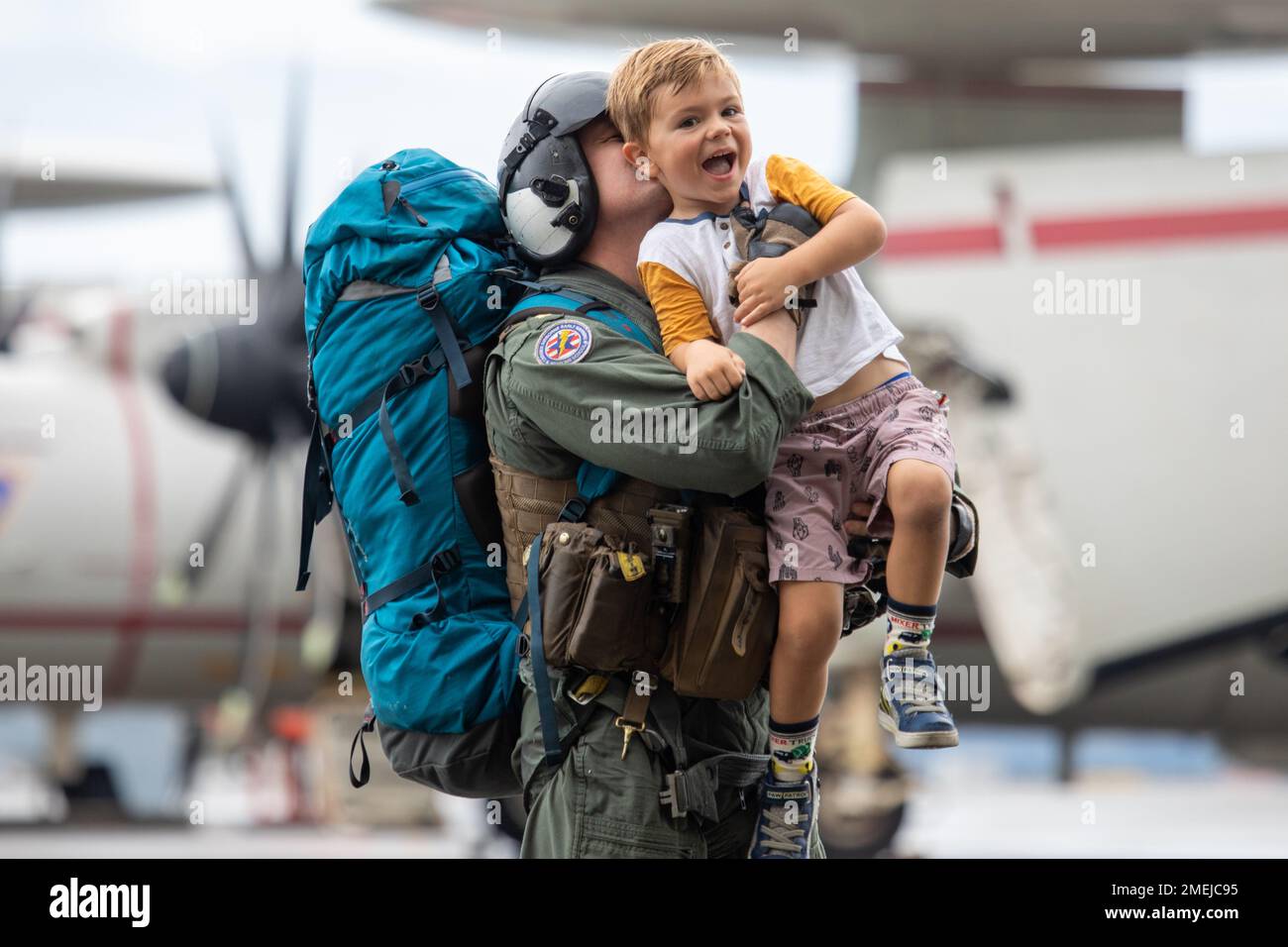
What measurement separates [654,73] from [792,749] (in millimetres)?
1309

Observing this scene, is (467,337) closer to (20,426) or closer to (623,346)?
(623,346)

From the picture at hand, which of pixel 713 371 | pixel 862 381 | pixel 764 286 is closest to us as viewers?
pixel 713 371

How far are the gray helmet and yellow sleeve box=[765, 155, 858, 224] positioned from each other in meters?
0.37

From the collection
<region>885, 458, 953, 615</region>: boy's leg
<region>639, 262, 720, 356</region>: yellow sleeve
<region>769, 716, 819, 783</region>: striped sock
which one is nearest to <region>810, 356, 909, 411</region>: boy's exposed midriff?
<region>885, 458, 953, 615</region>: boy's leg

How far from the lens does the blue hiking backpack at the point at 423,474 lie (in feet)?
9.17

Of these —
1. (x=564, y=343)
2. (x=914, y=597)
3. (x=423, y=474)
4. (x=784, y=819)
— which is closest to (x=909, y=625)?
(x=914, y=597)

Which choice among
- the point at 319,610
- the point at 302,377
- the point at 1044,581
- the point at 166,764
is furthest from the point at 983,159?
the point at 166,764

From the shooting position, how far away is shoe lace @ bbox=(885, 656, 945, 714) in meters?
2.70

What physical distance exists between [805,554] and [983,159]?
8.07 meters

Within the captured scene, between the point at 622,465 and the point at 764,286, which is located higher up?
the point at 764,286

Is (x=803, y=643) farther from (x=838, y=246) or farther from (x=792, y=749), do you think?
(x=838, y=246)

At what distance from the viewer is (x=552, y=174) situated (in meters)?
2.83

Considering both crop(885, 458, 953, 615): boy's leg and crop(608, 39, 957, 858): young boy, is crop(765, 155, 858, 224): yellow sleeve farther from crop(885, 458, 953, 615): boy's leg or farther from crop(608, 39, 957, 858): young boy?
crop(885, 458, 953, 615): boy's leg

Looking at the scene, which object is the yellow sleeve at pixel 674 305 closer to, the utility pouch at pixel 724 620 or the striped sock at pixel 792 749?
the utility pouch at pixel 724 620
